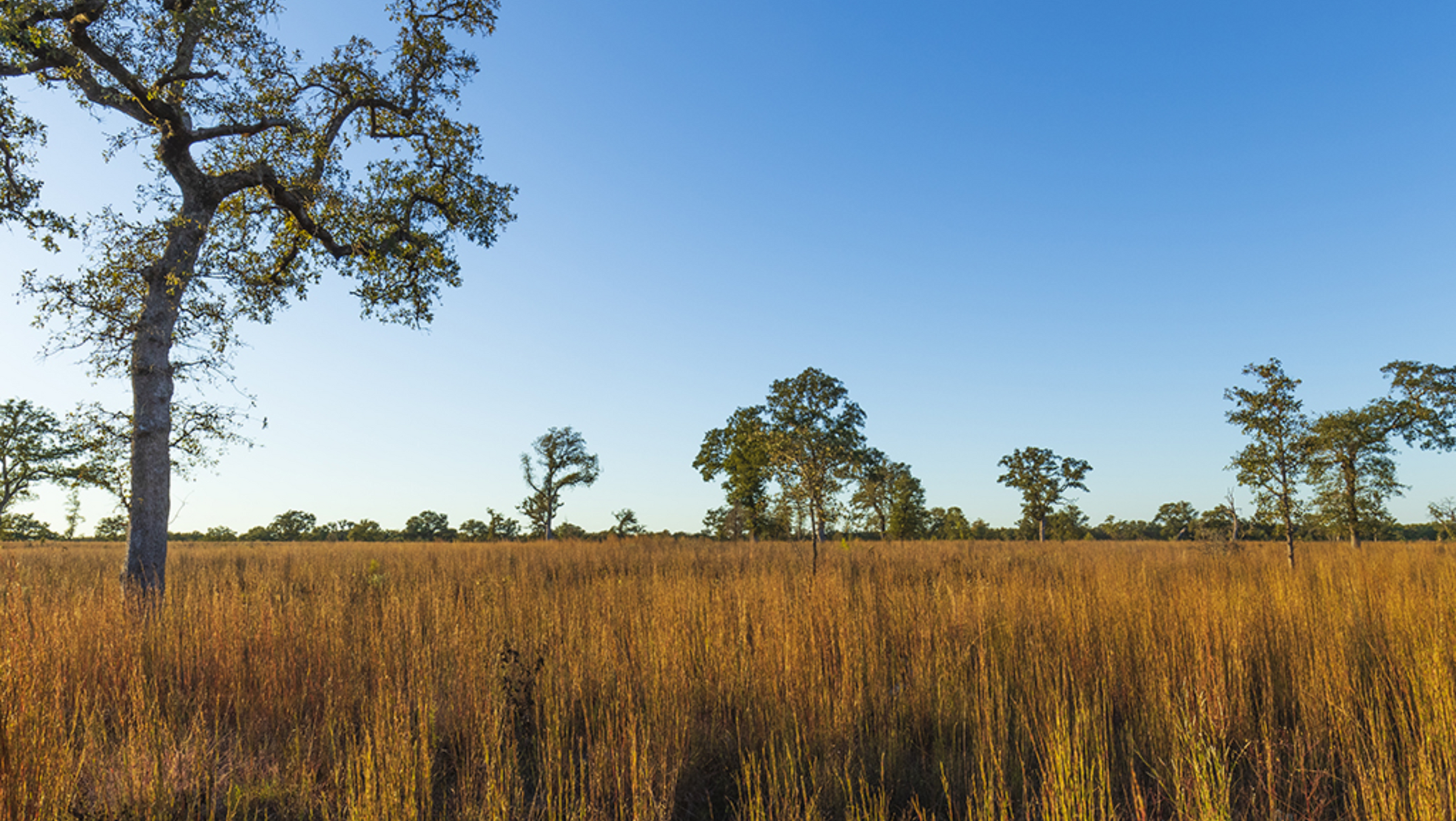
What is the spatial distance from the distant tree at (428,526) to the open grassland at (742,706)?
61.4 metres

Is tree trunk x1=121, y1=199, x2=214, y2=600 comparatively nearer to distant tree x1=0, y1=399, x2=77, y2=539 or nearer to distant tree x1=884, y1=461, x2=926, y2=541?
distant tree x1=0, y1=399, x2=77, y2=539

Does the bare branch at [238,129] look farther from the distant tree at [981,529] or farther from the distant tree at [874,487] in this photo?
the distant tree at [981,529]

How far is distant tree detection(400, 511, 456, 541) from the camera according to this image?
63031 millimetres

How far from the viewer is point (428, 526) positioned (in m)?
67.2

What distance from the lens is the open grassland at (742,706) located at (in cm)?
281

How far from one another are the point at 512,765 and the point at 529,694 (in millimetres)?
1384

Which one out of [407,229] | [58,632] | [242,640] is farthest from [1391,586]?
[407,229]

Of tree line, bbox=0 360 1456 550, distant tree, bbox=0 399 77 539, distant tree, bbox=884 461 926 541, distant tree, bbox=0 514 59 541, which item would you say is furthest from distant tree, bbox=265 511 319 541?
distant tree, bbox=884 461 926 541

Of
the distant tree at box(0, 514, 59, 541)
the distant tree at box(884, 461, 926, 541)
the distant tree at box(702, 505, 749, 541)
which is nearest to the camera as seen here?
the distant tree at box(0, 514, 59, 541)

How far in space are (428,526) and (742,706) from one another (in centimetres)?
7147

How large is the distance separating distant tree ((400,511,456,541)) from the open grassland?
61421mm

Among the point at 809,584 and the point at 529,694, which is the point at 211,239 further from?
the point at 809,584

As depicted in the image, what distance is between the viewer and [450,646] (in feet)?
16.6

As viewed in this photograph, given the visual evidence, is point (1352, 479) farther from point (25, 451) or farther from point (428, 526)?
point (428, 526)
